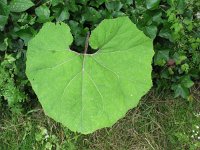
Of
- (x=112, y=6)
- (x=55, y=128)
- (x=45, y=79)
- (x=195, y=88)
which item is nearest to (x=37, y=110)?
(x=55, y=128)

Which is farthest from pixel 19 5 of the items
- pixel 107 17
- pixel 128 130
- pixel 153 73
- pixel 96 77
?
pixel 128 130

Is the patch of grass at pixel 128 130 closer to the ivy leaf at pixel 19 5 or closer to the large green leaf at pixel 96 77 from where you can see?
the large green leaf at pixel 96 77

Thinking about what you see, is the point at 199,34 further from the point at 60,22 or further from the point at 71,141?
the point at 71,141

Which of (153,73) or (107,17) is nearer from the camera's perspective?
(107,17)

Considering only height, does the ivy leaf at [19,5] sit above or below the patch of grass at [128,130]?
above

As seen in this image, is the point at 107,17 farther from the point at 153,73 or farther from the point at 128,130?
the point at 128,130

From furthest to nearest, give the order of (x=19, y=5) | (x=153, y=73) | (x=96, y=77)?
(x=153, y=73) < (x=19, y=5) < (x=96, y=77)

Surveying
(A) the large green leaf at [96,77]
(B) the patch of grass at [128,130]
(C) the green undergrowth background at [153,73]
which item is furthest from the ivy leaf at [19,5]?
(B) the patch of grass at [128,130]

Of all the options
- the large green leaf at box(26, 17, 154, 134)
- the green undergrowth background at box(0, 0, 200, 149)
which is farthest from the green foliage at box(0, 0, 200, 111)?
the large green leaf at box(26, 17, 154, 134)
